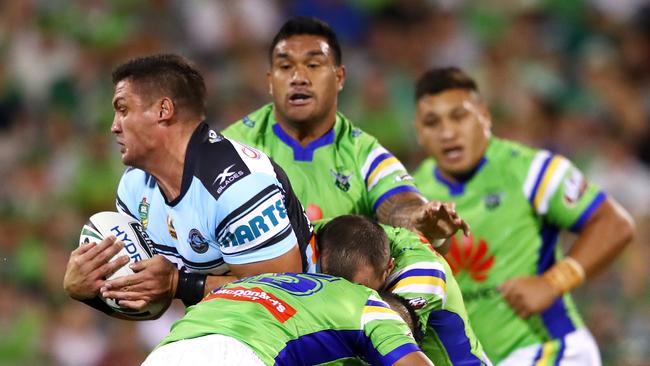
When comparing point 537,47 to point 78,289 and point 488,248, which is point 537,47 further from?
point 78,289

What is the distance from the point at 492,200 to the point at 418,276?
68.7 inches

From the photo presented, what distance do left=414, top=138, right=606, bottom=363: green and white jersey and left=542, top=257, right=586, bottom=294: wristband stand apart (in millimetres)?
157

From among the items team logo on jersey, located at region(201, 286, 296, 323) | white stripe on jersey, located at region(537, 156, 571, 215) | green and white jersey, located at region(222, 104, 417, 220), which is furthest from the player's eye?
team logo on jersey, located at region(201, 286, 296, 323)

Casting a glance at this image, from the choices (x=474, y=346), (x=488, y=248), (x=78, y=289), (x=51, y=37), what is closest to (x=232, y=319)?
(x=78, y=289)

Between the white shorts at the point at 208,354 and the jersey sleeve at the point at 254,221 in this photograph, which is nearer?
the white shorts at the point at 208,354

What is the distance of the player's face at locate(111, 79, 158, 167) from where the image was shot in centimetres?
412

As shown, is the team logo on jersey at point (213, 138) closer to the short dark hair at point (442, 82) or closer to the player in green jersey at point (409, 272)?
the player in green jersey at point (409, 272)

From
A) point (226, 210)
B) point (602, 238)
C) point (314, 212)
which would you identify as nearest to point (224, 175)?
point (226, 210)

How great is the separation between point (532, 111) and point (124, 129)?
4733 mm

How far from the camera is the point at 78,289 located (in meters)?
4.11

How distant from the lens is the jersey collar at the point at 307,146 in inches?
201

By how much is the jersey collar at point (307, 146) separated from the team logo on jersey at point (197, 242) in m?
1.03

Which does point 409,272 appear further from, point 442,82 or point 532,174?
point 442,82

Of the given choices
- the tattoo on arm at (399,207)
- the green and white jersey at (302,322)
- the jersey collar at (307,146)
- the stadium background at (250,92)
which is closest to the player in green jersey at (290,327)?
the green and white jersey at (302,322)
